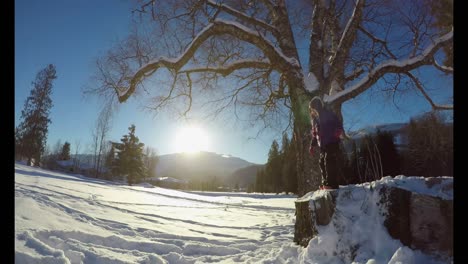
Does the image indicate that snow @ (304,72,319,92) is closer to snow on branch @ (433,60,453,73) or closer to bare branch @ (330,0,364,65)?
bare branch @ (330,0,364,65)

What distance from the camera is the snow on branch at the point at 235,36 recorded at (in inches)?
221

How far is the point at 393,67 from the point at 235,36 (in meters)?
3.27

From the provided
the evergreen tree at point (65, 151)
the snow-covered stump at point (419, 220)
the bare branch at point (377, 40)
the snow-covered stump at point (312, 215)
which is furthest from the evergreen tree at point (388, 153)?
the evergreen tree at point (65, 151)

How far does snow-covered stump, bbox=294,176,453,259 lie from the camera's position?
2.60m

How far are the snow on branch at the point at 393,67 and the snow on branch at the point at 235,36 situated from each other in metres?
1.21

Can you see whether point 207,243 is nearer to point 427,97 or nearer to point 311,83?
point 311,83

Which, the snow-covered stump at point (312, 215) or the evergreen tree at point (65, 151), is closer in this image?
the snow-covered stump at point (312, 215)

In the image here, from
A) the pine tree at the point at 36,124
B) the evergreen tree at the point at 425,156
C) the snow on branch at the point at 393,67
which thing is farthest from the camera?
the pine tree at the point at 36,124

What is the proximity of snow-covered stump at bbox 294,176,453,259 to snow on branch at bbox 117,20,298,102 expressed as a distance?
10.4 feet

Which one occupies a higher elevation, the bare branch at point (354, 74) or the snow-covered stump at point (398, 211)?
the bare branch at point (354, 74)

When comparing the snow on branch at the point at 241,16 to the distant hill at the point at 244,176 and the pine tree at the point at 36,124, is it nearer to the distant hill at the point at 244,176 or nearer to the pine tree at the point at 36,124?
the pine tree at the point at 36,124
